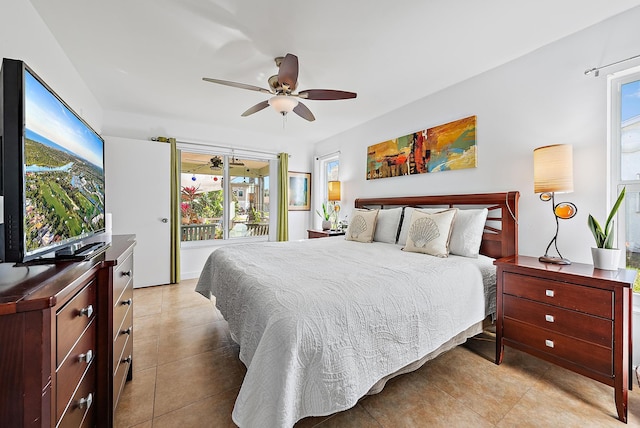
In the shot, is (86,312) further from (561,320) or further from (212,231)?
(212,231)

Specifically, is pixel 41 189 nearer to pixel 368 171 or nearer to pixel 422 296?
pixel 422 296

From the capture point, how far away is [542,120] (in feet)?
7.66

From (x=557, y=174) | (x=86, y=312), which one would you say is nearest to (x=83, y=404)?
(x=86, y=312)

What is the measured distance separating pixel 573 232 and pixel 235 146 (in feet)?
15.0

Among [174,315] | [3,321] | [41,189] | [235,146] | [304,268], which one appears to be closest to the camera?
[3,321]

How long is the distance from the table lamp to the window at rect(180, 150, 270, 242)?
417cm

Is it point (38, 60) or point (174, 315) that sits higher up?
point (38, 60)

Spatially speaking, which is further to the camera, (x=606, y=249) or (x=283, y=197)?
(x=283, y=197)

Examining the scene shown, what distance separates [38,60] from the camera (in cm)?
197

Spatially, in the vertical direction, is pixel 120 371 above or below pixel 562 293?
below

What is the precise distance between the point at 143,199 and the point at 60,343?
3457mm

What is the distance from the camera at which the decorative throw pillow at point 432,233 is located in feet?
7.91

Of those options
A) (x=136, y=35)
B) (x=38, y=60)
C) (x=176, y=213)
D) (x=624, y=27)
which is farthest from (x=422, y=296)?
(x=176, y=213)

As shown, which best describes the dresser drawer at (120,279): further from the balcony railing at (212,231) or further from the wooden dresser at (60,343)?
the balcony railing at (212,231)
